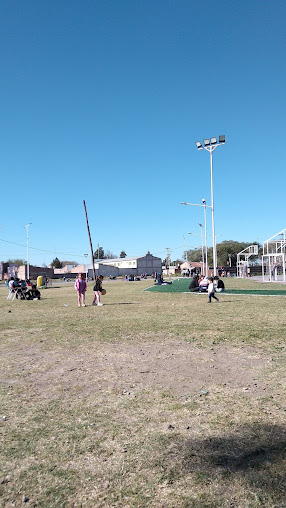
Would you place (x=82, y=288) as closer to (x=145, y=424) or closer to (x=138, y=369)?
(x=138, y=369)

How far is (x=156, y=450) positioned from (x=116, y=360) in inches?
128

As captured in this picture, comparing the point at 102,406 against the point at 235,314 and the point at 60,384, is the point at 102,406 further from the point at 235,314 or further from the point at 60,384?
the point at 235,314

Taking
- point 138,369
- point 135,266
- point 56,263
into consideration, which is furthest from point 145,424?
point 56,263

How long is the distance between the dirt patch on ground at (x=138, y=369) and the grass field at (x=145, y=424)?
0.02 meters

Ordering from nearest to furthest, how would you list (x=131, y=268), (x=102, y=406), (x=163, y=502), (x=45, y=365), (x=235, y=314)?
(x=163, y=502) → (x=102, y=406) → (x=45, y=365) → (x=235, y=314) → (x=131, y=268)

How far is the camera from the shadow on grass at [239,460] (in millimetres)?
2564

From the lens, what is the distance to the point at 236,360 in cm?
600

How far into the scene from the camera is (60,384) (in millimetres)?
Result: 5062

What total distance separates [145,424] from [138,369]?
2071 millimetres

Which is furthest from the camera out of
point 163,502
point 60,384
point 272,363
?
point 272,363

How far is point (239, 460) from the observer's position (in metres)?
2.87

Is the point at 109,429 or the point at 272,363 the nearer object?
the point at 109,429

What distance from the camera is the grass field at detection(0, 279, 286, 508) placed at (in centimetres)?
254

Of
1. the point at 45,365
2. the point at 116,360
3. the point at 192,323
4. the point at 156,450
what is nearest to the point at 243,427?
the point at 156,450
